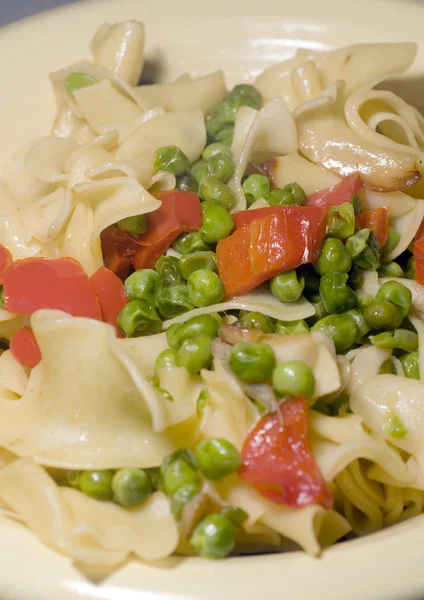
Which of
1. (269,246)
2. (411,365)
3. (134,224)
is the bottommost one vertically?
(411,365)

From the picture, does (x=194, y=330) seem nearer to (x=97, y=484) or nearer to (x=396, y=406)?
(x=97, y=484)

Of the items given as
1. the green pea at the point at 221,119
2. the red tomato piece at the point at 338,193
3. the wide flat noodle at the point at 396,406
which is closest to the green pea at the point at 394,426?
the wide flat noodle at the point at 396,406

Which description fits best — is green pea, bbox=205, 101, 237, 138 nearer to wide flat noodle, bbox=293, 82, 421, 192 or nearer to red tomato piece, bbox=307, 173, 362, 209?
wide flat noodle, bbox=293, 82, 421, 192

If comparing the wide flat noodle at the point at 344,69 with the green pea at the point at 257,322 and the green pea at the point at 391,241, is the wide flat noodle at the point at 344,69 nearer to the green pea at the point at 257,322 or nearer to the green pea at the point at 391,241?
the green pea at the point at 391,241

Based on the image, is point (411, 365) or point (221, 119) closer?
point (411, 365)

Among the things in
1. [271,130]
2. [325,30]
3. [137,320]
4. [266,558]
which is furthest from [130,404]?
[325,30]

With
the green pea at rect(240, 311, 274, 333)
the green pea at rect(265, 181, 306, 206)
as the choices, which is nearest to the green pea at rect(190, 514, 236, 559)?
the green pea at rect(240, 311, 274, 333)

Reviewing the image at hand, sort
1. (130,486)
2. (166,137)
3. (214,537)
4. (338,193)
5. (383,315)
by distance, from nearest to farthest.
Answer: (214,537) → (130,486) → (383,315) → (338,193) → (166,137)

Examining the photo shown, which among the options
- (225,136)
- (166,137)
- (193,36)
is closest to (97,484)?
(166,137)
